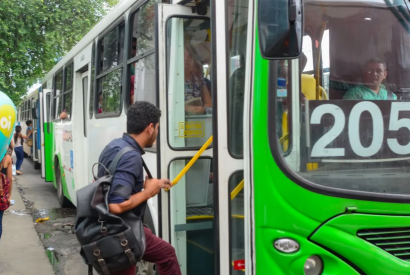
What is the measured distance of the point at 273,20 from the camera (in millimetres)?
2520

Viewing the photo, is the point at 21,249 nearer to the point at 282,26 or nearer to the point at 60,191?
the point at 60,191

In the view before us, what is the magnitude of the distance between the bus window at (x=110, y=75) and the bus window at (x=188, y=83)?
1.32 metres

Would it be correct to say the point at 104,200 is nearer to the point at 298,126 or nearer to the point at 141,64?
the point at 298,126

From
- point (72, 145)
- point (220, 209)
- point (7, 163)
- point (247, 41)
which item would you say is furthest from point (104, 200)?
point (72, 145)

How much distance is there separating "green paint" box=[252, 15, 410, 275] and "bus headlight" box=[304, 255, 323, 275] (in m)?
0.03

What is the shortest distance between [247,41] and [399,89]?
91cm

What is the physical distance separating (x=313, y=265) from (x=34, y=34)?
15.8 meters

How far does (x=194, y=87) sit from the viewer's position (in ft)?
12.5

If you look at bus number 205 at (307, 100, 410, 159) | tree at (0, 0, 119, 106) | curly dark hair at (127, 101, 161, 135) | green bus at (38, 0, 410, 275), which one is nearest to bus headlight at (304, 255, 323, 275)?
green bus at (38, 0, 410, 275)

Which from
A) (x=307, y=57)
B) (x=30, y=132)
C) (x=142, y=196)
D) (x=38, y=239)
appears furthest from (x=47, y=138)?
(x=307, y=57)

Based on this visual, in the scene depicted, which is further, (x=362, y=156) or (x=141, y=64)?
(x=141, y=64)

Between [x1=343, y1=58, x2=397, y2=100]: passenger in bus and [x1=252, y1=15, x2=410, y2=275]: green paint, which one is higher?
[x1=343, y1=58, x2=397, y2=100]: passenger in bus

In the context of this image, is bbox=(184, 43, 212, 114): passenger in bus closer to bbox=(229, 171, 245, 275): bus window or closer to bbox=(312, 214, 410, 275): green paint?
bbox=(229, 171, 245, 275): bus window

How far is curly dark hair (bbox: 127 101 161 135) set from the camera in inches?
126
